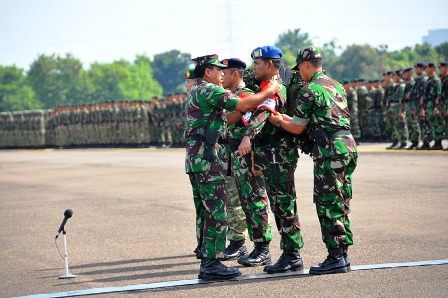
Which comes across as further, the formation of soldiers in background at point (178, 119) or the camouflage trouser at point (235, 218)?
the formation of soldiers in background at point (178, 119)

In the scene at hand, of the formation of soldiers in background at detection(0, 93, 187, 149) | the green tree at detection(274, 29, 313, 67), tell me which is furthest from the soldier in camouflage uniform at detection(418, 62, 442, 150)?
the green tree at detection(274, 29, 313, 67)

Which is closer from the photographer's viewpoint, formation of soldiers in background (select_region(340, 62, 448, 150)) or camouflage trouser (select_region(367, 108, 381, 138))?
formation of soldiers in background (select_region(340, 62, 448, 150))

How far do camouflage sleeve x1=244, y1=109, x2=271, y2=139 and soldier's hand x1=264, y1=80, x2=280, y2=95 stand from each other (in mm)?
203

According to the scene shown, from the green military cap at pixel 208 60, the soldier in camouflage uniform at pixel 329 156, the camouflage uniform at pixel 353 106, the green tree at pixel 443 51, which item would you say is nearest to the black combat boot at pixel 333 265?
the soldier in camouflage uniform at pixel 329 156

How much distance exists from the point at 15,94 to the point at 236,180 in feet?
452

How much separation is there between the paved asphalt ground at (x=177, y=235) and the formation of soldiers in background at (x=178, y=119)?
1838mm

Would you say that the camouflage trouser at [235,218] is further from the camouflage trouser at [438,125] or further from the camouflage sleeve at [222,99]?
the camouflage trouser at [438,125]

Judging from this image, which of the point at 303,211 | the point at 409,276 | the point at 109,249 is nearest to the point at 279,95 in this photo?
the point at 409,276

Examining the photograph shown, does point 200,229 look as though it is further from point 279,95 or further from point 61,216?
point 61,216

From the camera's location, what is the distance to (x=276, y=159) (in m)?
7.16

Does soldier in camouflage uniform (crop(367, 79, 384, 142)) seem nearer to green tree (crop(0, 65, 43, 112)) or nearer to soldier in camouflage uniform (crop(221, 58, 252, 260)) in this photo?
soldier in camouflage uniform (crop(221, 58, 252, 260))

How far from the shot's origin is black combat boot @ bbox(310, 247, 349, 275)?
682cm

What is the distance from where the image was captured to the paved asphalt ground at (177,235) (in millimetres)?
6598

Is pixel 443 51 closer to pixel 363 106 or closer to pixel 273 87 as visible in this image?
pixel 363 106
